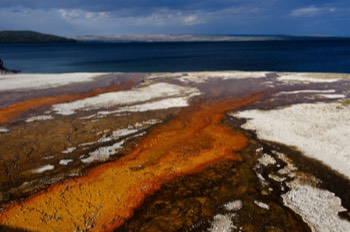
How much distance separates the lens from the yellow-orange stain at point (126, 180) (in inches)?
498

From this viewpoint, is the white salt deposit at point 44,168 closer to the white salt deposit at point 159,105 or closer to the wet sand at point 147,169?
the wet sand at point 147,169

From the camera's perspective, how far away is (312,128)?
75.3 ft

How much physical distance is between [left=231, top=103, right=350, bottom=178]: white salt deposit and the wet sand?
1085mm

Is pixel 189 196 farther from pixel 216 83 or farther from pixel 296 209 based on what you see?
pixel 216 83

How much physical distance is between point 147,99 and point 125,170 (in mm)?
16760

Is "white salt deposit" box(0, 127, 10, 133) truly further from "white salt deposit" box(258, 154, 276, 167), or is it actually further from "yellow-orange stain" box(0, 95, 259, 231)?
"white salt deposit" box(258, 154, 276, 167)

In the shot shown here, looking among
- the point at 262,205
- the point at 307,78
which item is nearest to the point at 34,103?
the point at 262,205

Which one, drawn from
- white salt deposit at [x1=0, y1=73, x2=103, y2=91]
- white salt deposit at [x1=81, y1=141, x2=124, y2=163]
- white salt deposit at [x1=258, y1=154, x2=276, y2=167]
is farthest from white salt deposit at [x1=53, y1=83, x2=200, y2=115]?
white salt deposit at [x1=258, y1=154, x2=276, y2=167]

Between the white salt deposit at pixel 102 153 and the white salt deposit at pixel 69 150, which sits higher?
the white salt deposit at pixel 69 150

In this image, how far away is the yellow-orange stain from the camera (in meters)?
12.7

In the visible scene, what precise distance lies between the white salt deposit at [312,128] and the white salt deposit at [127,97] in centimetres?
1055

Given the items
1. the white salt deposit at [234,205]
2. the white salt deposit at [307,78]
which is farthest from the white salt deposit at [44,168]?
the white salt deposit at [307,78]

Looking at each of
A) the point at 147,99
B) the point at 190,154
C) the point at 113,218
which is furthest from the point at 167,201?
the point at 147,99

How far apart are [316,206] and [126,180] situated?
8871 millimetres
